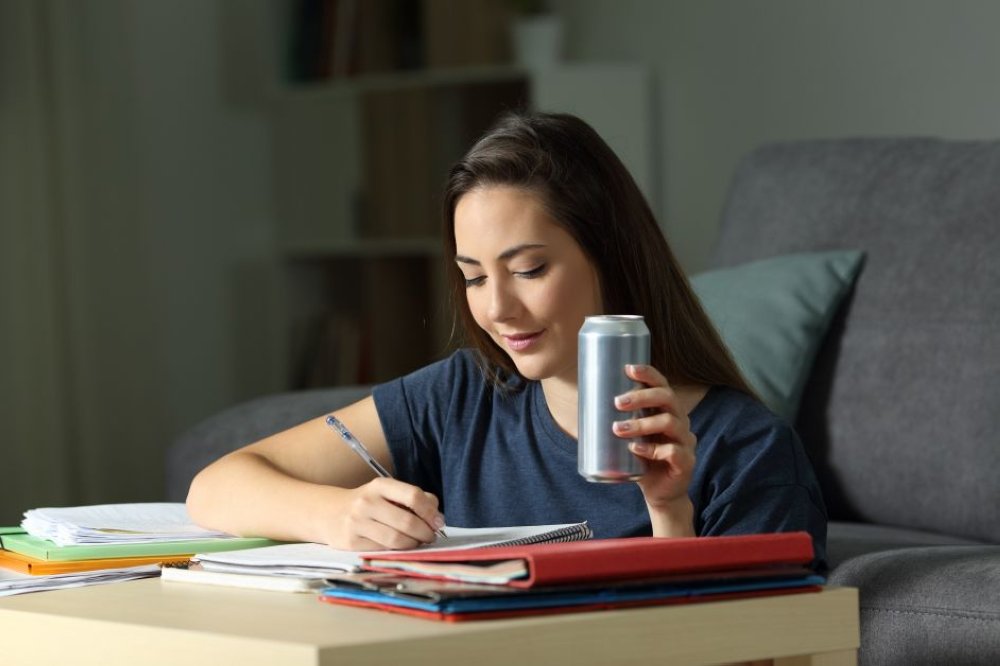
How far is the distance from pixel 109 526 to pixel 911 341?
110 cm

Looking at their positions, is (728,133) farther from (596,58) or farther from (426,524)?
(426,524)

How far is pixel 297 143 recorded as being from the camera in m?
4.04

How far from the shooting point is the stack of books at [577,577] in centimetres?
98

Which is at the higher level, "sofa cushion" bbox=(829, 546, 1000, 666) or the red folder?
the red folder

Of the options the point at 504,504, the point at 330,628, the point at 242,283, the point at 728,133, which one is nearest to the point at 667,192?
the point at 728,133

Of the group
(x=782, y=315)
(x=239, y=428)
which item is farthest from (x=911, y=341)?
(x=239, y=428)

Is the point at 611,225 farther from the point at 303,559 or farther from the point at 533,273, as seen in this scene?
the point at 303,559

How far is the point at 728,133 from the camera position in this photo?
3395 millimetres

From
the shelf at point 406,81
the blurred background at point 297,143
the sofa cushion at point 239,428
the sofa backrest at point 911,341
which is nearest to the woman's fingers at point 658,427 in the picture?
the sofa backrest at point 911,341

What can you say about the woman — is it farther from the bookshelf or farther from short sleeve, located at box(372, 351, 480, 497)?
the bookshelf

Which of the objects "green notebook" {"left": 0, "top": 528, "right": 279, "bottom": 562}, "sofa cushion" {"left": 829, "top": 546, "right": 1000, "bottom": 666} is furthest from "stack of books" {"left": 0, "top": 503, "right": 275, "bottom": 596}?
"sofa cushion" {"left": 829, "top": 546, "right": 1000, "bottom": 666}

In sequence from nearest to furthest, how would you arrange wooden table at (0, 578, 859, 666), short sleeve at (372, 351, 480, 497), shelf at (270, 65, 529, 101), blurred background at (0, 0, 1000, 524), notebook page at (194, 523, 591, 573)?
wooden table at (0, 578, 859, 666), notebook page at (194, 523, 591, 573), short sleeve at (372, 351, 480, 497), blurred background at (0, 0, 1000, 524), shelf at (270, 65, 529, 101)

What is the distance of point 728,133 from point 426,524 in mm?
2345

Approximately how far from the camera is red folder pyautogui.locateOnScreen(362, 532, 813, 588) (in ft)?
3.23
